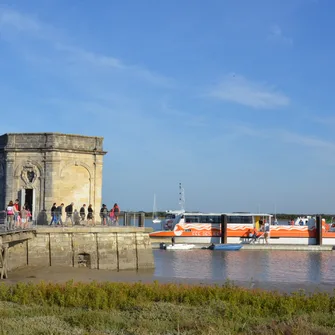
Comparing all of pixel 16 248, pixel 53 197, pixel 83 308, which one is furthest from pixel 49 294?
pixel 53 197

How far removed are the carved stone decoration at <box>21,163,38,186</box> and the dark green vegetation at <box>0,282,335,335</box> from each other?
16.2m

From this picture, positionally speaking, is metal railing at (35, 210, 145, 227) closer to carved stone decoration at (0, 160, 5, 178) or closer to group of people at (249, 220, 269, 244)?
carved stone decoration at (0, 160, 5, 178)

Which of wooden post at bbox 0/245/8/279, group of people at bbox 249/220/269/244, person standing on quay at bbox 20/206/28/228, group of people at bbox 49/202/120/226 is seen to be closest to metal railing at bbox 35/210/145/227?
group of people at bbox 49/202/120/226

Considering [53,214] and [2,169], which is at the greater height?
[2,169]

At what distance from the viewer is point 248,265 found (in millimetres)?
41938

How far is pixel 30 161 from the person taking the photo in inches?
1383

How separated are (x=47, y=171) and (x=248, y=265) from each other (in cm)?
1727

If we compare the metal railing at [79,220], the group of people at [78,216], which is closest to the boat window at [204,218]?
the metal railing at [79,220]

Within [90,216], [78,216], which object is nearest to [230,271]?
[90,216]

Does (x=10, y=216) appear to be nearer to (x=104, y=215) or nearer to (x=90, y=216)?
(x=90, y=216)

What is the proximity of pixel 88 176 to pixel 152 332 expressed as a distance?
23.6 m

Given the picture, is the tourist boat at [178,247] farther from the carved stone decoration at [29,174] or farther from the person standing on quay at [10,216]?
the person standing on quay at [10,216]

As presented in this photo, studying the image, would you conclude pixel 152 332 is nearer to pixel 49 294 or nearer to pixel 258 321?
pixel 258 321

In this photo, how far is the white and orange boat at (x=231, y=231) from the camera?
57.8 m
